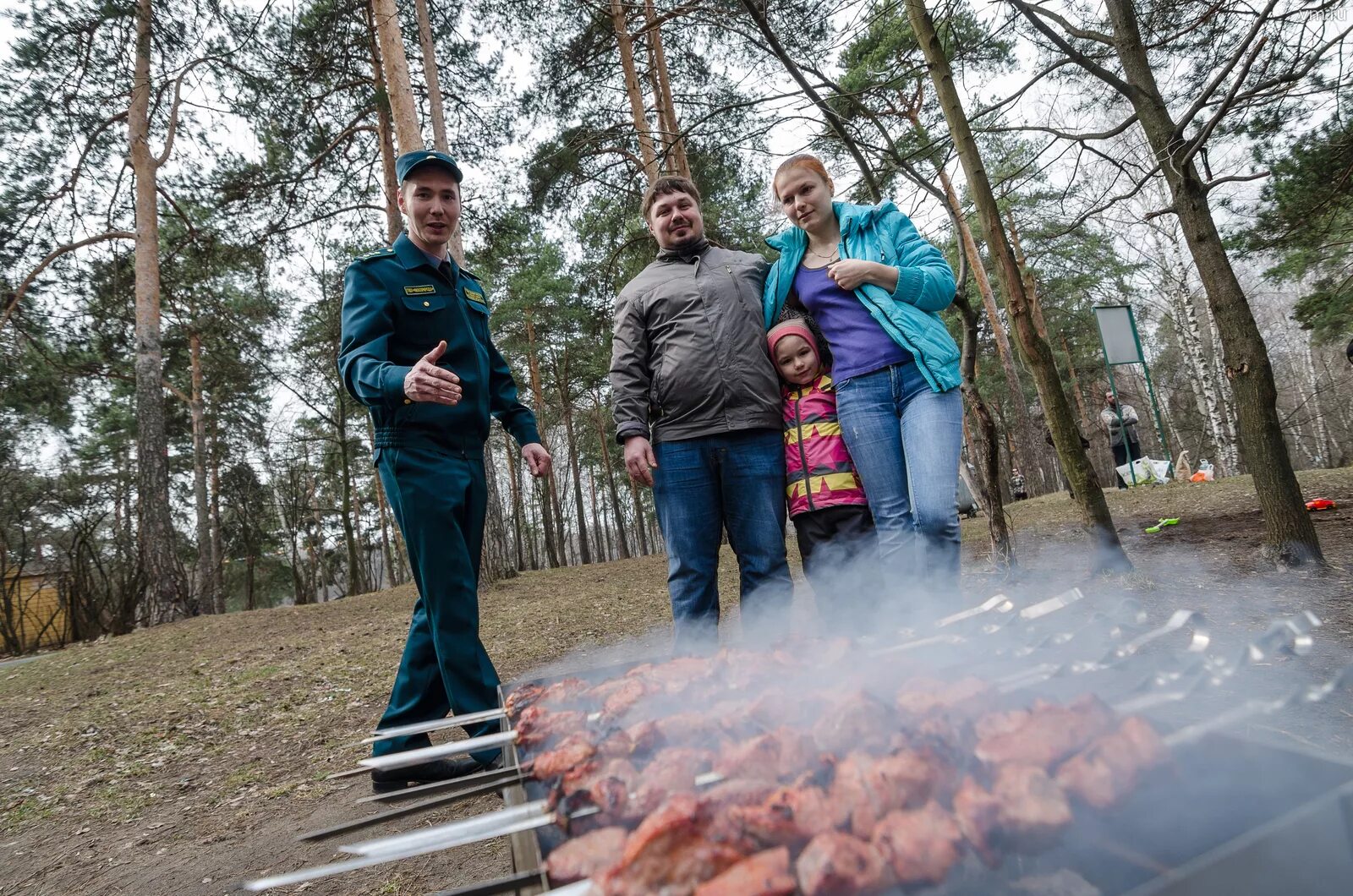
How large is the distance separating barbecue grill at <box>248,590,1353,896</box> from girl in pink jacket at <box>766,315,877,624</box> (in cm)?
91

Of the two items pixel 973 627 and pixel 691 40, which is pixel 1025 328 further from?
pixel 691 40

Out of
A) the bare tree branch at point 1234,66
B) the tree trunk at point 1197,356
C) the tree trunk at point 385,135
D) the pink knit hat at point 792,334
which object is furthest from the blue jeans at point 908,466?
the tree trunk at point 1197,356

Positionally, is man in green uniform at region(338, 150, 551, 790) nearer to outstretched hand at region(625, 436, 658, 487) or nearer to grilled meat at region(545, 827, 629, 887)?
outstretched hand at region(625, 436, 658, 487)

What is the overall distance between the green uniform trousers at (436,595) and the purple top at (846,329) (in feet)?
4.50

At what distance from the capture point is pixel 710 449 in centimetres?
246

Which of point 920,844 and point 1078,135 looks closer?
point 920,844

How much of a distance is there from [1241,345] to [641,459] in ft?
12.8

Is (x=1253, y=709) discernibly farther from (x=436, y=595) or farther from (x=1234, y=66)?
(x=1234, y=66)

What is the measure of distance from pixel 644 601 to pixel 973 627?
6.23m

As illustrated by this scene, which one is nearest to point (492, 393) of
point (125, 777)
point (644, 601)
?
point (125, 777)

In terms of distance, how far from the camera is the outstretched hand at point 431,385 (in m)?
1.85

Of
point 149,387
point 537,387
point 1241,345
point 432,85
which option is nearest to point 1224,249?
point 1241,345

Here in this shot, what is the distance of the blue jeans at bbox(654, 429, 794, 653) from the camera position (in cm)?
245

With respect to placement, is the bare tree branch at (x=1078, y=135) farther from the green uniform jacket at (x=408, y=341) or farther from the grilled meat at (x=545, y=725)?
the grilled meat at (x=545, y=725)
